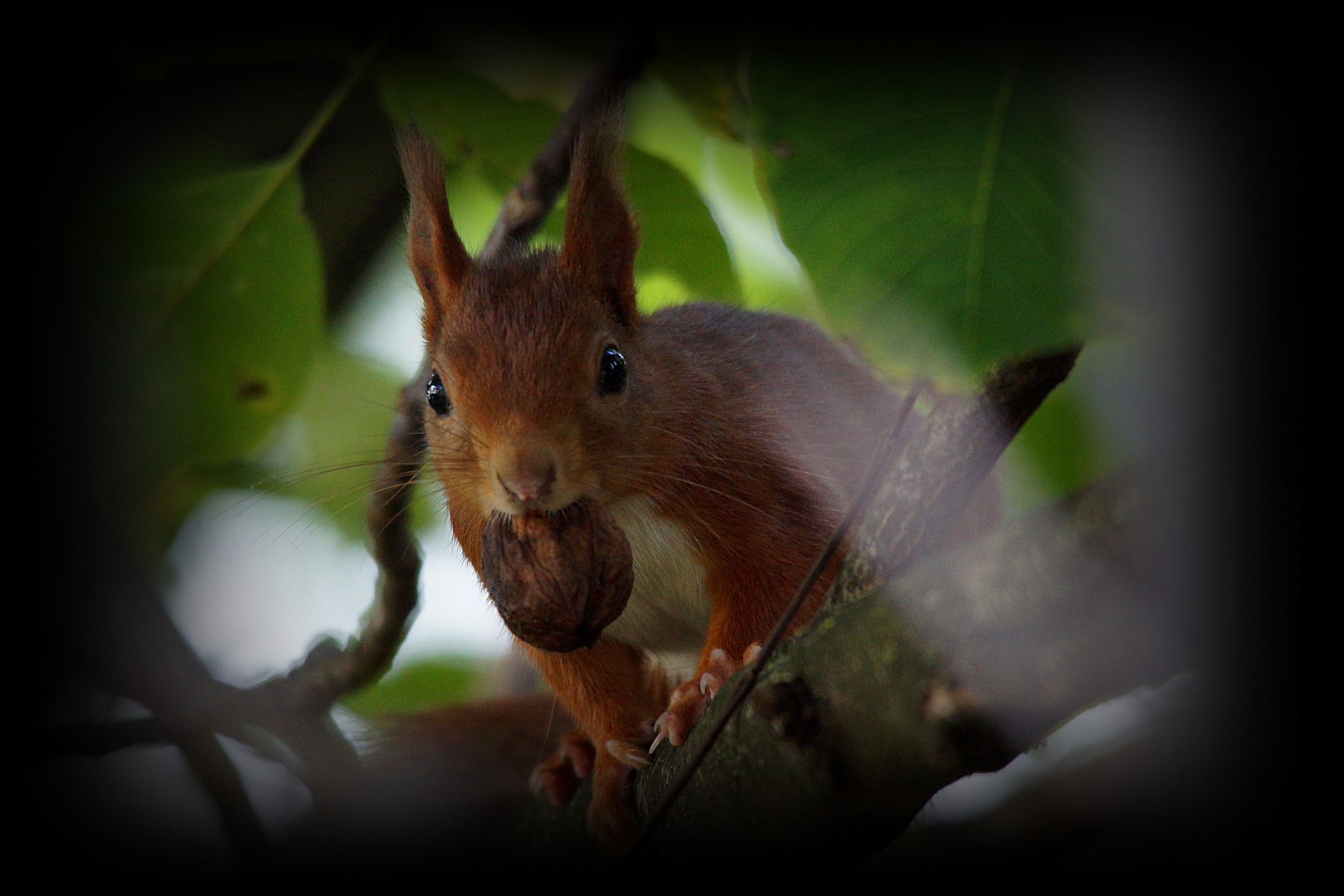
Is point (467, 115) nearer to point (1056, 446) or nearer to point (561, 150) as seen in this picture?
point (561, 150)

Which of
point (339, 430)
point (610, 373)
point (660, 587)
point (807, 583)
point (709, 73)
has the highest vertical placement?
point (339, 430)

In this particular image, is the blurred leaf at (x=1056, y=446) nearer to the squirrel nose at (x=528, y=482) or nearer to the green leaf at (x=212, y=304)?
the squirrel nose at (x=528, y=482)

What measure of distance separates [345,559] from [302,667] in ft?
0.71

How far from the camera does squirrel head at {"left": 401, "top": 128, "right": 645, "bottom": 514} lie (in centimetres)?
80

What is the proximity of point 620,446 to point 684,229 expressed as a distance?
281 mm

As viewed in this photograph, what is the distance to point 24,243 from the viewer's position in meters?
1.06

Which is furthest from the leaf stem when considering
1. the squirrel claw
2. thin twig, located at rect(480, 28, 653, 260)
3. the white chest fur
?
the squirrel claw

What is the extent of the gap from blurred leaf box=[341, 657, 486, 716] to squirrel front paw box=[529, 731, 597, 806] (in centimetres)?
36

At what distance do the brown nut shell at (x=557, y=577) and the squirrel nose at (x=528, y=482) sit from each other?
42mm

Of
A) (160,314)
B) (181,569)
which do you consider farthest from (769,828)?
(181,569)

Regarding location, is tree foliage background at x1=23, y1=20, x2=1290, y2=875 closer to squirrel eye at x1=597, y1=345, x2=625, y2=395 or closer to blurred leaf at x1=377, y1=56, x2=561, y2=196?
blurred leaf at x1=377, y1=56, x2=561, y2=196

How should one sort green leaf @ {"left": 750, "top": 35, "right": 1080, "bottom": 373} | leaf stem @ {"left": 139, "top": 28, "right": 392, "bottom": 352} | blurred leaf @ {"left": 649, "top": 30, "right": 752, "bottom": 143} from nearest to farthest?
1. green leaf @ {"left": 750, "top": 35, "right": 1080, "bottom": 373}
2. blurred leaf @ {"left": 649, "top": 30, "right": 752, "bottom": 143}
3. leaf stem @ {"left": 139, "top": 28, "right": 392, "bottom": 352}

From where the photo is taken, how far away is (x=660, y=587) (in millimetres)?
1091

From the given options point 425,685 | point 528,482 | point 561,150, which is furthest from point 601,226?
point 425,685
